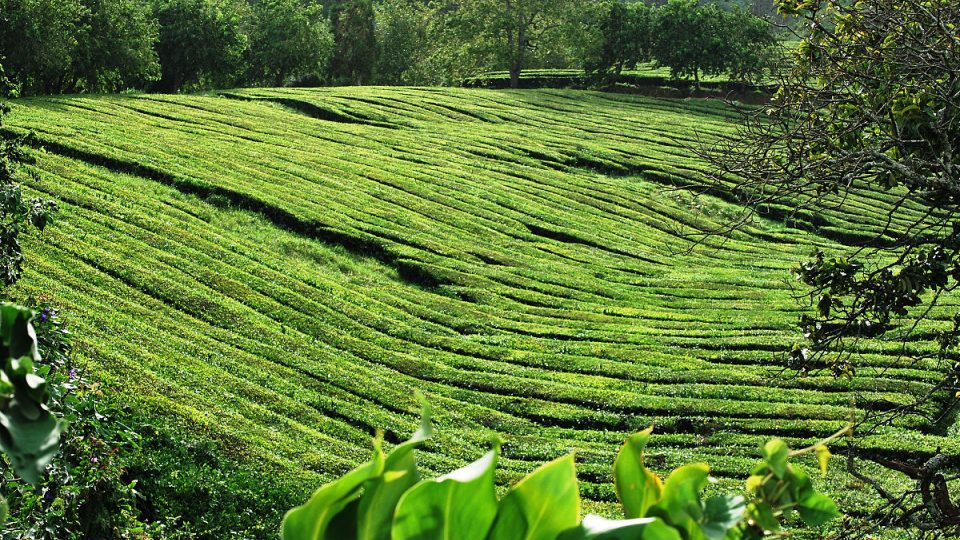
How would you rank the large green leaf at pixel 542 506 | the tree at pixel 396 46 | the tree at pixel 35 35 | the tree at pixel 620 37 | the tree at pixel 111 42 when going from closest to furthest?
the large green leaf at pixel 542 506 → the tree at pixel 35 35 → the tree at pixel 111 42 → the tree at pixel 620 37 → the tree at pixel 396 46

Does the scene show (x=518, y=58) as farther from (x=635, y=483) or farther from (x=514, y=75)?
(x=635, y=483)

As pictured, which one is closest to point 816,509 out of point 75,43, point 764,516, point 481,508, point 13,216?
point 764,516

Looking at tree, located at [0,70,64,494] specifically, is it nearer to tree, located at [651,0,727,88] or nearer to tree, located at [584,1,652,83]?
tree, located at [651,0,727,88]

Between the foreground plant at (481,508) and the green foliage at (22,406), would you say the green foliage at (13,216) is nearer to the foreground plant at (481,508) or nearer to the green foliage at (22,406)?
the green foliage at (22,406)

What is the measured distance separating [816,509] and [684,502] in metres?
0.24

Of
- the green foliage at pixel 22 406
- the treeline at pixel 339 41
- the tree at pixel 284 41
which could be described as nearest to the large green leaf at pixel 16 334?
the green foliage at pixel 22 406

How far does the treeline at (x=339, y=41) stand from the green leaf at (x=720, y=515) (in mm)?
35866

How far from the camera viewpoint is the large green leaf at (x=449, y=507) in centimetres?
103

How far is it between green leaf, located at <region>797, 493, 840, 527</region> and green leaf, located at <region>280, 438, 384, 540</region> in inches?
22.7

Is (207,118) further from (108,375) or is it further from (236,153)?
(108,375)

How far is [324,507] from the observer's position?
105 centimetres

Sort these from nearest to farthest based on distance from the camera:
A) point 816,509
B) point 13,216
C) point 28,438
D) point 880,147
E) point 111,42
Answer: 1. point 28,438
2. point 816,509
3. point 880,147
4. point 13,216
5. point 111,42

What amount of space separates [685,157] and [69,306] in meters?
30.9

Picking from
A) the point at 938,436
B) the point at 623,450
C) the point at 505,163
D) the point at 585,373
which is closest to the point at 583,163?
the point at 505,163
